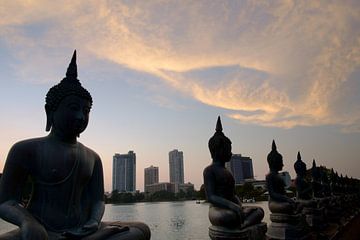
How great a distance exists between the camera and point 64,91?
3668 mm

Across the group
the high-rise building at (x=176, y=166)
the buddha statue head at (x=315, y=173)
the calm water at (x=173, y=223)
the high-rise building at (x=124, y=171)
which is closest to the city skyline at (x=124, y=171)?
the high-rise building at (x=124, y=171)

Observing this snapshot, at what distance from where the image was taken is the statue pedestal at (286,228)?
628 cm

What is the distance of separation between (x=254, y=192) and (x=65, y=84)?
232ft

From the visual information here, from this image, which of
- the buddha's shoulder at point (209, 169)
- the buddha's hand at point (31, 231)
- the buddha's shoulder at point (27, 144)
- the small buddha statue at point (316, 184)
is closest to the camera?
the buddha's hand at point (31, 231)

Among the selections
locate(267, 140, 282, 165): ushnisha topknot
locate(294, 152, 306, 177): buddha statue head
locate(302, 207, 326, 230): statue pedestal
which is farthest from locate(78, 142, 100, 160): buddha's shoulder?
locate(294, 152, 306, 177): buddha statue head

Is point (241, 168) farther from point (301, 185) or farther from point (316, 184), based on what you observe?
point (301, 185)

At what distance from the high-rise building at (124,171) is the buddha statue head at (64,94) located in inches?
4733

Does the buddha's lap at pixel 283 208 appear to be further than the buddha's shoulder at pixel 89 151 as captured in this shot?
Yes

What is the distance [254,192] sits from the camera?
230 feet

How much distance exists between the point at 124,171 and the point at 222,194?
121798 mm

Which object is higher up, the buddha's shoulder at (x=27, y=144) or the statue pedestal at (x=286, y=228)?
the buddha's shoulder at (x=27, y=144)

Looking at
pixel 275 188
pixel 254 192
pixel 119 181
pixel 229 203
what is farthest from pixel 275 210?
pixel 119 181

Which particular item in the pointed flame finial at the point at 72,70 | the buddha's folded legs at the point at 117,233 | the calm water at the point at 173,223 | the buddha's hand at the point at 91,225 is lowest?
the calm water at the point at 173,223

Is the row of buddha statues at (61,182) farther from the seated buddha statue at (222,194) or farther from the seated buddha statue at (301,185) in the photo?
the seated buddha statue at (301,185)
